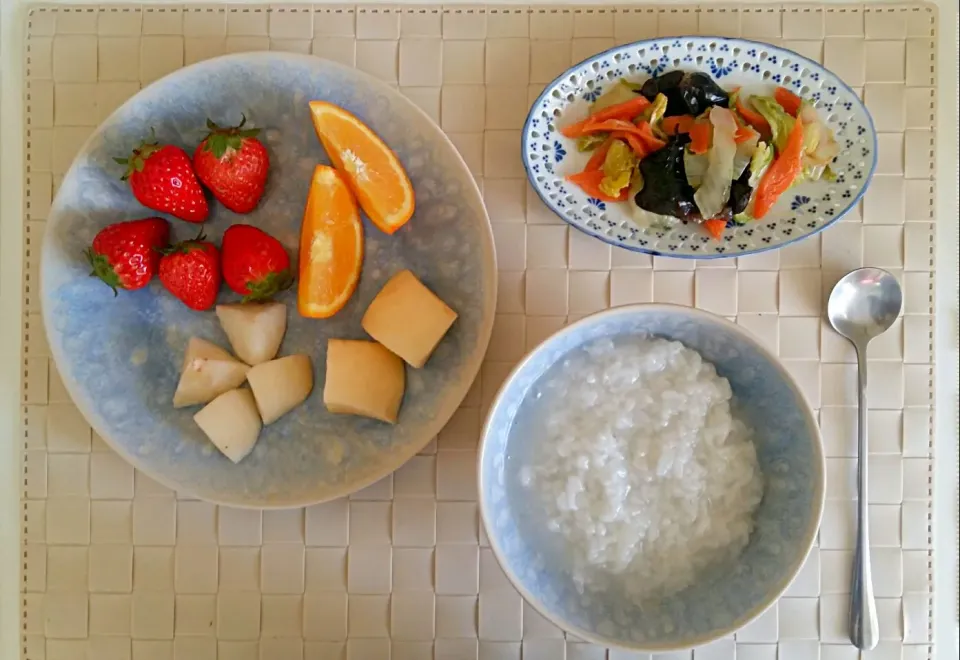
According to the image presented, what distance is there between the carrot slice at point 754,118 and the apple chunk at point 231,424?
775mm

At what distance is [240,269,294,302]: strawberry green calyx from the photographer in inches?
38.0

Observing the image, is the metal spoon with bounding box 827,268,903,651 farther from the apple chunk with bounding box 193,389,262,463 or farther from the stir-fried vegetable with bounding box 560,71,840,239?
the apple chunk with bounding box 193,389,262,463

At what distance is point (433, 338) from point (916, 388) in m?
0.69

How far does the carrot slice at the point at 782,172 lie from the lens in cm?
93

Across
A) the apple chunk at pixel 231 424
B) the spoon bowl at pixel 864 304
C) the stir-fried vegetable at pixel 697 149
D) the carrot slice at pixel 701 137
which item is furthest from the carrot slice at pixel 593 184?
the apple chunk at pixel 231 424

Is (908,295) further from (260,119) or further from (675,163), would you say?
(260,119)

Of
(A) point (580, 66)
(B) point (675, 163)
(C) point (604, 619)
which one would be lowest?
(C) point (604, 619)

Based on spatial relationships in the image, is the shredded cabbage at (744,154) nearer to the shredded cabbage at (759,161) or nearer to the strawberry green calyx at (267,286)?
the shredded cabbage at (759,161)

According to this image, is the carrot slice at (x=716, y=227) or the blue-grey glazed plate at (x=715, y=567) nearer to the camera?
the blue-grey glazed plate at (x=715, y=567)

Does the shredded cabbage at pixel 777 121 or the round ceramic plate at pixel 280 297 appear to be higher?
the shredded cabbage at pixel 777 121

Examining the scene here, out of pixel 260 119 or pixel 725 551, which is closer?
pixel 725 551

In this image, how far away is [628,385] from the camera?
887 mm

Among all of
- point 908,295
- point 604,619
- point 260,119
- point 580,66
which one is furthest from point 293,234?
point 908,295

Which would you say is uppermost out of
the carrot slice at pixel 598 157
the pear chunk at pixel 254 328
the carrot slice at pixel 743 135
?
the carrot slice at pixel 743 135
